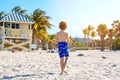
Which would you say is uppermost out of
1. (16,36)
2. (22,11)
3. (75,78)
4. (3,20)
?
(22,11)

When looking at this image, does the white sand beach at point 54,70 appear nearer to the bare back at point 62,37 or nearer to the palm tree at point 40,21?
the bare back at point 62,37

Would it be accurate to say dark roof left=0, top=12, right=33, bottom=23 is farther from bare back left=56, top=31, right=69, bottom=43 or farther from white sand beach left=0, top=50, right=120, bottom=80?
bare back left=56, top=31, right=69, bottom=43

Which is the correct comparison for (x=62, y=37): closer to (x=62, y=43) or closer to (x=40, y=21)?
(x=62, y=43)

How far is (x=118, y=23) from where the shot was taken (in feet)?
161

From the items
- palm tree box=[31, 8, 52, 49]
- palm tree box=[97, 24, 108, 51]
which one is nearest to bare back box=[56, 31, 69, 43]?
palm tree box=[31, 8, 52, 49]

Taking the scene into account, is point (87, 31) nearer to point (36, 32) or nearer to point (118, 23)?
point (118, 23)

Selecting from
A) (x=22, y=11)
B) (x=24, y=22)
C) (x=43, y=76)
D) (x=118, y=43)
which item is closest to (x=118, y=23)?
(x=118, y=43)

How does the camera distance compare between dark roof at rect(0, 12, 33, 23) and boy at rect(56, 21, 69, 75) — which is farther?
dark roof at rect(0, 12, 33, 23)

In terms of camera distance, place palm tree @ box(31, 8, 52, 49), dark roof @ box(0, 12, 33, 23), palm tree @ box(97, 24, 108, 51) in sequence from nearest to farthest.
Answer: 1. dark roof @ box(0, 12, 33, 23)
2. palm tree @ box(31, 8, 52, 49)
3. palm tree @ box(97, 24, 108, 51)

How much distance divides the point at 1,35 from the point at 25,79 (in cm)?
1902

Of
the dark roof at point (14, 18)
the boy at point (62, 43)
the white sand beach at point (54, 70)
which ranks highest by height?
the dark roof at point (14, 18)

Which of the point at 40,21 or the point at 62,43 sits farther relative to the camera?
the point at 40,21

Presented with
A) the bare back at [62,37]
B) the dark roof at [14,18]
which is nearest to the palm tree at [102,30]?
the dark roof at [14,18]

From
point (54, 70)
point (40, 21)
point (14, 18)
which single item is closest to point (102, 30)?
point (40, 21)
